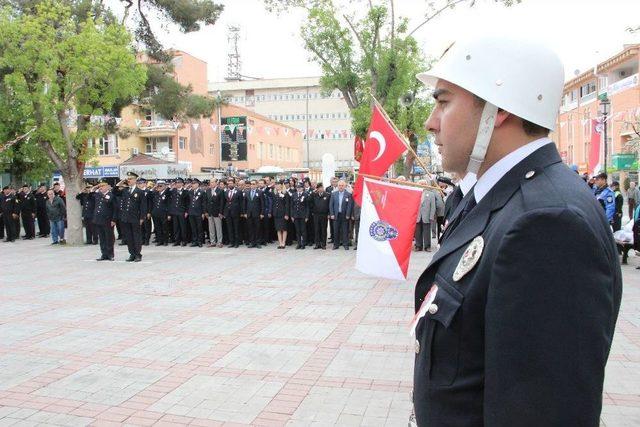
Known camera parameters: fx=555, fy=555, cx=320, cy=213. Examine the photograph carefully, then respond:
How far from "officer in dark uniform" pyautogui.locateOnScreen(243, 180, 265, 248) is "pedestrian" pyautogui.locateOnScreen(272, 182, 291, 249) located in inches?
18.3

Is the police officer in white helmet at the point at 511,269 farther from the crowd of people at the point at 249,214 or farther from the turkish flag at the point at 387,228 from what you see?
the crowd of people at the point at 249,214

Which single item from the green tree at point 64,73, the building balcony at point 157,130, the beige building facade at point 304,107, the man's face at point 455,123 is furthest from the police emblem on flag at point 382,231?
the beige building facade at point 304,107

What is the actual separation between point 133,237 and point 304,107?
249 feet

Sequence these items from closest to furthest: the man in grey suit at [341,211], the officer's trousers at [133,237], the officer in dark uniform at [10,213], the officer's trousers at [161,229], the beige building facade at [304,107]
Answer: the officer's trousers at [133,237] → the man in grey suit at [341,211] → the officer's trousers at [161,229] → the officer in dark uniform at [10,213] → the beige building facade at [304,107]

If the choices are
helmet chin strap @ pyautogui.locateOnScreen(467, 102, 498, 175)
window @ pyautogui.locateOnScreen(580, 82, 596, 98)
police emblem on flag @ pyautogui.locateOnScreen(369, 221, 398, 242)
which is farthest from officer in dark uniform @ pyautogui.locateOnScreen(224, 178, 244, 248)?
window @ pyautogui.locateOnScreen(580, 82, 596, 98)

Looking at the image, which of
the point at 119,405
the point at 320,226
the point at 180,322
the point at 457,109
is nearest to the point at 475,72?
the point at 457,109

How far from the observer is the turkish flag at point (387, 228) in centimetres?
624

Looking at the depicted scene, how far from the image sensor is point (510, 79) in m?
1.43

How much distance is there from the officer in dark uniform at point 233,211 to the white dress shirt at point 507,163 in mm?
16153

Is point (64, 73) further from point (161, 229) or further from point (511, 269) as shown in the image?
point (511, 269)

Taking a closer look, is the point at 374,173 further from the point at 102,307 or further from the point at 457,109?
the point at 457,109

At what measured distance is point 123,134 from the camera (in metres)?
28.9

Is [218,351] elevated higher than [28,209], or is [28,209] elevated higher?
[28,209]

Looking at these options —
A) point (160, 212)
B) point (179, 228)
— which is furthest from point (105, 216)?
point (179, 228)
